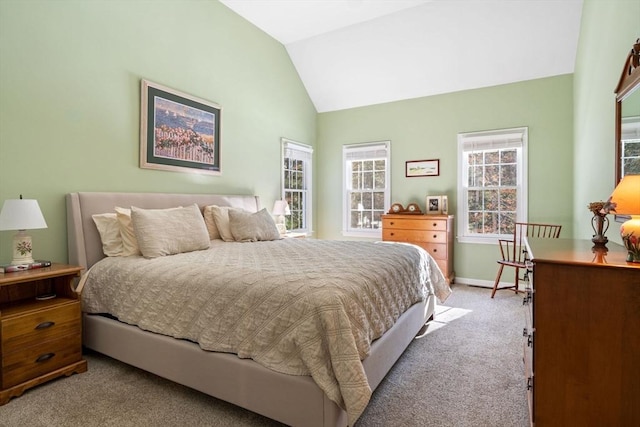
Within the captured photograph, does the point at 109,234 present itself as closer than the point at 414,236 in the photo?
Yes

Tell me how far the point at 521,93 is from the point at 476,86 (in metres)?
0.57

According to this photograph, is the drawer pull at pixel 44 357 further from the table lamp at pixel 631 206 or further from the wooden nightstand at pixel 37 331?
the table lamp at pixel 631 206

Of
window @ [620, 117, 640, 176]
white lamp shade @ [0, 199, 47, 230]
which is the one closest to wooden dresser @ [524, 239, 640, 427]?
window @ [620, 117, 640, 176]

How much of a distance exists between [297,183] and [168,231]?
3080 mm

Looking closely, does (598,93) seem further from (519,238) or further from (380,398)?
(380,398)

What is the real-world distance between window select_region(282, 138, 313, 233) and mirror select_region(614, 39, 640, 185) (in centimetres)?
394

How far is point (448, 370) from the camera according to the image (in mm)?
2354

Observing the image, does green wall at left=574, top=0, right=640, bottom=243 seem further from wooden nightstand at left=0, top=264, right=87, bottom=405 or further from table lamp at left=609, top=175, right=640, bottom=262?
wooden nightstand at left=0, top=264, right=87, bottom=405

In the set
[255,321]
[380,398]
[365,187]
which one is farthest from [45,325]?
[365,187]

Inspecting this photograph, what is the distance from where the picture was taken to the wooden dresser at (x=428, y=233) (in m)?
4.59

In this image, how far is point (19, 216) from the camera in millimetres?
2146

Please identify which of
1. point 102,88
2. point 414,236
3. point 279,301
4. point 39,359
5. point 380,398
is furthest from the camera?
point 414,236

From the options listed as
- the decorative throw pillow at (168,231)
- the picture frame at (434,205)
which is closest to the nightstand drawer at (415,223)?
the picture frame at (434,205)

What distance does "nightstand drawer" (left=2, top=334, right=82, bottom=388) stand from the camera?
1.99 meters
